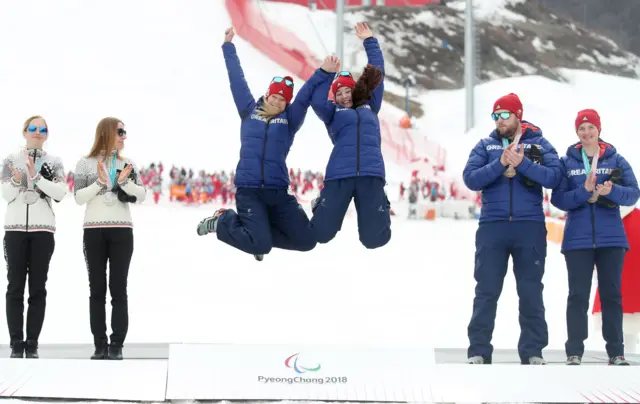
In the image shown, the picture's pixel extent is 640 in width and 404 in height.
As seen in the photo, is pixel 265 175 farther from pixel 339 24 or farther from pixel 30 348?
pixel 339 24

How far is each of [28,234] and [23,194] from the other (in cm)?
23

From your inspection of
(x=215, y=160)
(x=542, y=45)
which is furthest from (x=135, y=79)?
(x=542, y=45)

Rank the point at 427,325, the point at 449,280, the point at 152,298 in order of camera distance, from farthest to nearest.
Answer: the point at 449,280 → the point at 152,298 → the point at 427,325

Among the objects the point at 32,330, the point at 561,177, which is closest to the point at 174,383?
the point at 32,330

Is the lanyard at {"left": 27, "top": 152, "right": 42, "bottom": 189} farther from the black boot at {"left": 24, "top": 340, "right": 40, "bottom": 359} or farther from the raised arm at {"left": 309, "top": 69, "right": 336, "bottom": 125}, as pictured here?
the raised arm at {"left": 309, "top": 69, "right": 336, "bottom": 125}

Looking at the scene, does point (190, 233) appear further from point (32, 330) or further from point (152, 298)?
point (32, 330)

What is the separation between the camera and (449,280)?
997 centimetres

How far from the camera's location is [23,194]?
15.4 ft

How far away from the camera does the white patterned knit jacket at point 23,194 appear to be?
15.2 feet

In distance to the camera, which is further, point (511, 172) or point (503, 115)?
point (503, 115)

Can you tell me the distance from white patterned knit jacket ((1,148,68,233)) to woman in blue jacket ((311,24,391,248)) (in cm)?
149

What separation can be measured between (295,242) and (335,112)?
2.67 feet

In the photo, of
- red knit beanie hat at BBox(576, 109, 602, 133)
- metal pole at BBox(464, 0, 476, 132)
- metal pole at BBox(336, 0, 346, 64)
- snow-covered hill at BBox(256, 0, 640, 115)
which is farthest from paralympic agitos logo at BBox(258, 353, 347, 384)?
snow-covered hill at BBox(256, 0, 640, 115)

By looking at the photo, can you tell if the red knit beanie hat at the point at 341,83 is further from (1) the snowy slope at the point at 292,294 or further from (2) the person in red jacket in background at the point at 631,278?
(1) the snowy slope at the point at 292,294
